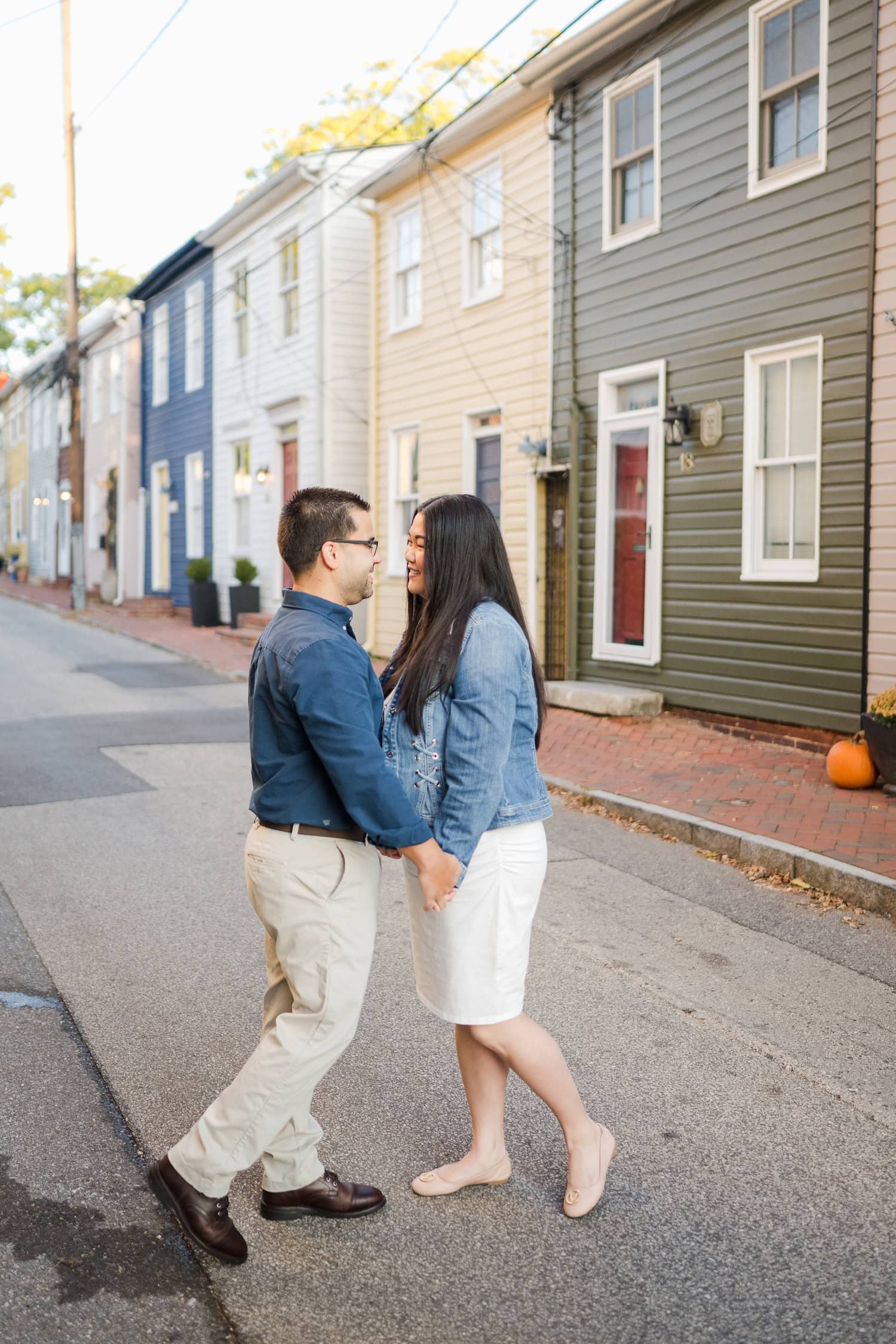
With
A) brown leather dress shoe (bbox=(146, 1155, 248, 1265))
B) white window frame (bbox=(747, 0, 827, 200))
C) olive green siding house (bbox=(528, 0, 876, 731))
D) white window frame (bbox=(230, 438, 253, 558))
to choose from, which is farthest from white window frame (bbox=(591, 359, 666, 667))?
white window frame (bbox=(230, 438, 253, 558))

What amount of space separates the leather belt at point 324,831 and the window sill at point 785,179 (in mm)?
8584

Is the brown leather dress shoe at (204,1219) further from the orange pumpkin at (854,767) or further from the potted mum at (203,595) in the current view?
the potted mum at (203,595)

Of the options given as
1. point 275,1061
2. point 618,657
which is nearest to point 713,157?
point 618,657

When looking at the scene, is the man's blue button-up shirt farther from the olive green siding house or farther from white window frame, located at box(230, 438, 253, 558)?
white window frame, located at box(230, 438, 253, 558)

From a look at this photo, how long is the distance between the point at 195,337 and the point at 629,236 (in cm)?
1360

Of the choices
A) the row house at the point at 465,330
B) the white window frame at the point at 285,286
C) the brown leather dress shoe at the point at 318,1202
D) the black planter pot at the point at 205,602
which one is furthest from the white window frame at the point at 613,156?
the black planter pot at the point at 205,602

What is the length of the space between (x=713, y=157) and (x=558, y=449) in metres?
3.43

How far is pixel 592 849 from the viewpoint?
723 centimetres

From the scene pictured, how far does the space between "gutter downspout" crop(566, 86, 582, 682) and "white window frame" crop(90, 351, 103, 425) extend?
18977mm

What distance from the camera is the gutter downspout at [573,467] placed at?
12.8 metres

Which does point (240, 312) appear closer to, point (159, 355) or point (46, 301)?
point (159, 355)

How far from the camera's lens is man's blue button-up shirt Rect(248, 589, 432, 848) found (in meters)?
2.77

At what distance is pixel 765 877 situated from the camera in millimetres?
6629

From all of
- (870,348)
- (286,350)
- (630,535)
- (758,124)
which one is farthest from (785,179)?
(286,350)
